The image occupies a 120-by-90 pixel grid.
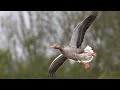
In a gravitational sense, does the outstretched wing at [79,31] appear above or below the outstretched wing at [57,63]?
above

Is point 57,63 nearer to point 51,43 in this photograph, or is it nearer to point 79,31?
point 79,31

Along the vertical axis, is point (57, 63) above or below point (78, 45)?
below

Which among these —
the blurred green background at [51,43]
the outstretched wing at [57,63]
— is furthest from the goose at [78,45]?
the blurred green background at [51,43]

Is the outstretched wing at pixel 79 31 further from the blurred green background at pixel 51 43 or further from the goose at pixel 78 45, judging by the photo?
the blurred green background at pixel 51 43

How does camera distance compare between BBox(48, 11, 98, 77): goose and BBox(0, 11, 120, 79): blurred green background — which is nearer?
BBox(48, 11, 98, 77): goose

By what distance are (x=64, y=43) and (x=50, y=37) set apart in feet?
5.84

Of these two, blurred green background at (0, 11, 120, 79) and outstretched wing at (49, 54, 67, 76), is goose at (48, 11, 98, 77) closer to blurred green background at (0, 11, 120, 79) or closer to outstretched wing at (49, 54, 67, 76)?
outstretched wing at (49, 54, 67, 76)

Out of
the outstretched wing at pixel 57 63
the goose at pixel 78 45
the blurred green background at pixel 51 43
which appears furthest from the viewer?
the blurred green background at pixel 51 43

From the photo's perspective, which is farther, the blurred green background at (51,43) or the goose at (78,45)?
the blurred green background at (51,43)

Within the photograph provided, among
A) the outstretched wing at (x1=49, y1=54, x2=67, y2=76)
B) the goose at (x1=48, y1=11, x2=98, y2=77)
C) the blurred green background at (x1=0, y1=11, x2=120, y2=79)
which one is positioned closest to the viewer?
the goose at (x1=48, y1=11, x2=98, y2=77)

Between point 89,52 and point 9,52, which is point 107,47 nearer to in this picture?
point 9,52

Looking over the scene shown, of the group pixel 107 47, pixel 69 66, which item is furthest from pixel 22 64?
pixel 107 47

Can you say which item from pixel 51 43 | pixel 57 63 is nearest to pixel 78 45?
pixel 57 63

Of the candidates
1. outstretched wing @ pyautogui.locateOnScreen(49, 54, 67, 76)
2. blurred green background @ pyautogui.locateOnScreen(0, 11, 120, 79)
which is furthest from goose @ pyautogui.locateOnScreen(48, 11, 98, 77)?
blurred green background @ pyautogui.locateOnScreen(0, 11, 120, 79)
